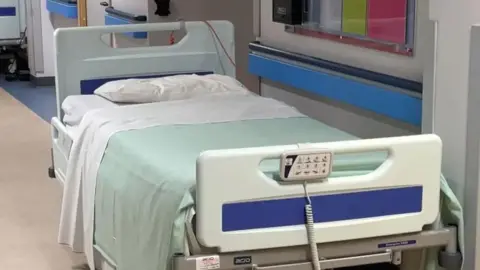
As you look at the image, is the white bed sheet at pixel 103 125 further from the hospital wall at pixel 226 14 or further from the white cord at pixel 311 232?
the hospital wall at pixel 226 14

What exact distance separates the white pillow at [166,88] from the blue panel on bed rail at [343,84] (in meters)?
0.26

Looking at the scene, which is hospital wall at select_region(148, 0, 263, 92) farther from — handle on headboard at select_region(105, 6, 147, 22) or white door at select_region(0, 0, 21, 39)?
white door at select_region(0, 0, 21, 39)

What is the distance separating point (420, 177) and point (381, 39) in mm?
913

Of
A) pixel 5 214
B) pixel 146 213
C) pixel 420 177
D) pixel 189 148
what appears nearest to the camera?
pixel 420 177

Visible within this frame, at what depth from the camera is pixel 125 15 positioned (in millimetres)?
5648

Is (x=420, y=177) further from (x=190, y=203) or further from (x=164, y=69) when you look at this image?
(x=164, y=69)

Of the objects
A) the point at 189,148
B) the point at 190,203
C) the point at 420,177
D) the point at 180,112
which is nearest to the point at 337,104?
the point at 180,112

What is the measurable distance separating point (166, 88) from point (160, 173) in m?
1.18

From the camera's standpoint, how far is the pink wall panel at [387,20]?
9.11 feet

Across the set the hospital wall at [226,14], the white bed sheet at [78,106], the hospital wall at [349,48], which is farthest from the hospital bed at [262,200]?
the hospital wall at [226,14]

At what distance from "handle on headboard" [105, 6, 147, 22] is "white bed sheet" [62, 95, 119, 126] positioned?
6.43 ft

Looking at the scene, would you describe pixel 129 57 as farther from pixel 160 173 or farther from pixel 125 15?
pixel 125 15

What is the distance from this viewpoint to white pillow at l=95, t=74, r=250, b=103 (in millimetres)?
3363

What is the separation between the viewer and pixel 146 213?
7.50 feet
